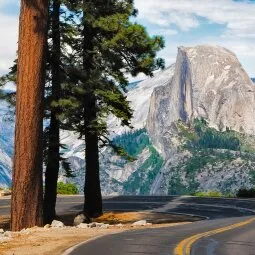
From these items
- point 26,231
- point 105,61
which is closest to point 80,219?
point 105,61

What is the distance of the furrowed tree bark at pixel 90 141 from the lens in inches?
955

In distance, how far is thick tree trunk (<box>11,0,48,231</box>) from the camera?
15.3m

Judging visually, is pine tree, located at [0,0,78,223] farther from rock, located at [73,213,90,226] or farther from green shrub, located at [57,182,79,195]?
green shrub, located at [57,182,79,195]

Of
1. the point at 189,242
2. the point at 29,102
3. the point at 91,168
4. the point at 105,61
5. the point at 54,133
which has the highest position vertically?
the point at 105,61

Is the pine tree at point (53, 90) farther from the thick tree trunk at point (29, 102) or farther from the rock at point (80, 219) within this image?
the thick tree trunk at point (29, 102)

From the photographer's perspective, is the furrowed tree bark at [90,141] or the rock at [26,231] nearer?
the rock at [26,231]

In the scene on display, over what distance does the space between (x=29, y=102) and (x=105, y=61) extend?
9.62 metres

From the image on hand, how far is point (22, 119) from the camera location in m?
A: 15.3

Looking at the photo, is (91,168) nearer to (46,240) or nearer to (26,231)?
(26,231)

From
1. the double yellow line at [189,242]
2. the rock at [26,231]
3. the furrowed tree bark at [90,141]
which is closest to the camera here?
the double yellow line at [189,242]

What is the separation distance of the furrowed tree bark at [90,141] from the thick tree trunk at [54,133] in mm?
1201

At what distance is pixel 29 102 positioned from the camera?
15.3m

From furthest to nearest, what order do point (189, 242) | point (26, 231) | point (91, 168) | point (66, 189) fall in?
point (66, 189) → point (91, 168) → point (26, 231) → point (189, 242)

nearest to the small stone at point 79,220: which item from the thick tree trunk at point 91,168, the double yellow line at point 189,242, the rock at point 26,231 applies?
the thick tree trunk at point 91,168
